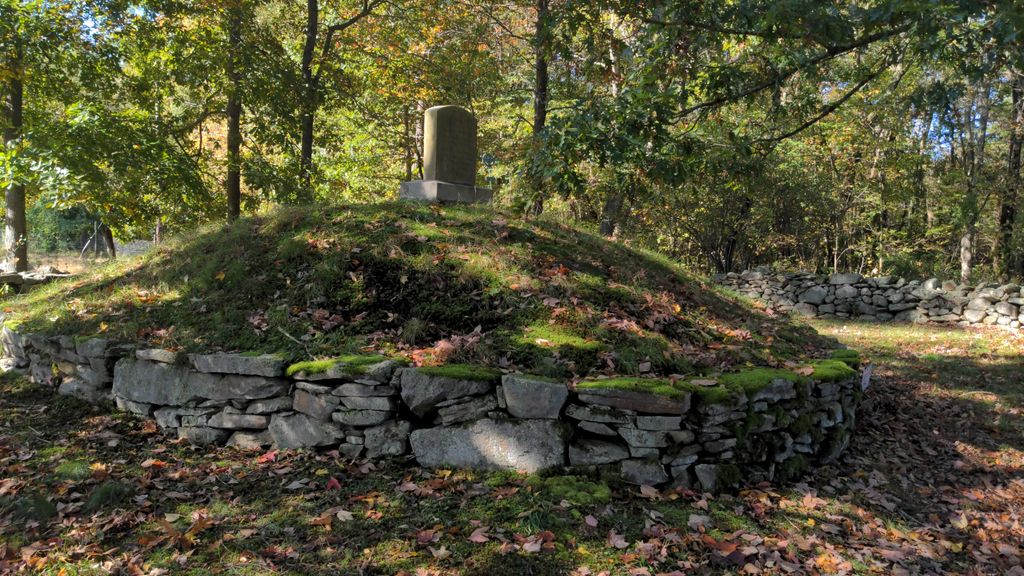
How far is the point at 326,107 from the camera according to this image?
1188 cm

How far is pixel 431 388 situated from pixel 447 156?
3.93 m

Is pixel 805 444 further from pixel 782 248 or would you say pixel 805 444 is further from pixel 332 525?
pixel 782 248

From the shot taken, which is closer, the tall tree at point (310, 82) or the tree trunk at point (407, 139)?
the tall tree at point (310, 82)

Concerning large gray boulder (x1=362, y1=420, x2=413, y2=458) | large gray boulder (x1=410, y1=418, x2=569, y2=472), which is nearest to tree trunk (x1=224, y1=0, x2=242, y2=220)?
large gray boulder (x1=362, y1=420, x2=413, y2=458)

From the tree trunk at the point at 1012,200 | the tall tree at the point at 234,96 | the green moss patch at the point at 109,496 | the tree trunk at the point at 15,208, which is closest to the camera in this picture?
the green moss patch at the point at 109,496

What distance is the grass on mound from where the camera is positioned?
14.7ft

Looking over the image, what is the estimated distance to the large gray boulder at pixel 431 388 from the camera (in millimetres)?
3861

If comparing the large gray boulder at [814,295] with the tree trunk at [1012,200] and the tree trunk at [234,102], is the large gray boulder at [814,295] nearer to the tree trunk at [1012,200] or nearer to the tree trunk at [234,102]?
the tree trunk at [1012,200]

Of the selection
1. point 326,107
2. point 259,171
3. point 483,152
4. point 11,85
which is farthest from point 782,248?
point 11,85

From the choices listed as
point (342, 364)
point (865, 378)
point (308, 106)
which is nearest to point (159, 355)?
point (342, 364)

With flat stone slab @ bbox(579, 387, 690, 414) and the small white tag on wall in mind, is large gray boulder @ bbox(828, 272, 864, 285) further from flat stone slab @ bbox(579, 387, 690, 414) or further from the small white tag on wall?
flat stone slab @ bbox(579, 387, 690, 414)

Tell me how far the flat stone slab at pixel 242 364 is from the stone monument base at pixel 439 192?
3.20 m

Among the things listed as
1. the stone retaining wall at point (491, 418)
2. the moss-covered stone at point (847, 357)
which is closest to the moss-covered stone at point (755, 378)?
the stone retaining wall at point (491, 418)

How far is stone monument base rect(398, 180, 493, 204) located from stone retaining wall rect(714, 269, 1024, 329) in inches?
268
